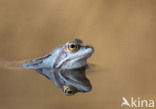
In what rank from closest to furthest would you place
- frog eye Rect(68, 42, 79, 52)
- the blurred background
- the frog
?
the blurred background → the frog → frog eye Rect(68, 42, 79, 52)

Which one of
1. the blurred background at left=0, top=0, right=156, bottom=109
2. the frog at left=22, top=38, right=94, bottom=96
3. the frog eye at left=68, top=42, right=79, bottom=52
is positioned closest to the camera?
the blurred background at left=0, top=0, right=156, bottom=109

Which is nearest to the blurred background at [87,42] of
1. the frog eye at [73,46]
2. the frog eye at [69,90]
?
the frog eye at [69,90]

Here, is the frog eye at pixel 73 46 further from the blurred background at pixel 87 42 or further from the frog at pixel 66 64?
the blurred background at pixel 87 42

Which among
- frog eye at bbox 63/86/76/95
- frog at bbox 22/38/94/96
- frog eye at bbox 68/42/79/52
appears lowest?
frog eye at bbox 63/86/76/95

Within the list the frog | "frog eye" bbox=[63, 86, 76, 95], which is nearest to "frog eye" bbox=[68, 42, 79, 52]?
the frog

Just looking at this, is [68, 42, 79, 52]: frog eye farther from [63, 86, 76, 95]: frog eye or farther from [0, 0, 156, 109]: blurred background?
[63, 86, 76, 95]: frog eye

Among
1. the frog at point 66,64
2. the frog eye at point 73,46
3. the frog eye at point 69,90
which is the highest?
the frog eye at point 73,46

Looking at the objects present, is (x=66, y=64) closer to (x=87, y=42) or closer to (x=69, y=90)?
(x=69, y=90)

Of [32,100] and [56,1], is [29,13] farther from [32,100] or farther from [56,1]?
[32,100]
